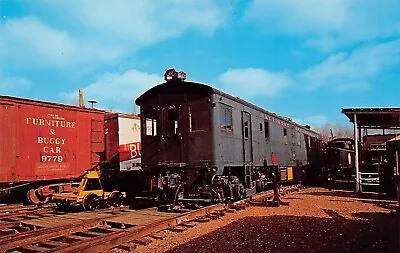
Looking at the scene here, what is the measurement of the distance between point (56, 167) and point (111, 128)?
2855mm

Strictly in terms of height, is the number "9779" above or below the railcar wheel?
above

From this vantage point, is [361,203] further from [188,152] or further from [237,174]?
[188,152]

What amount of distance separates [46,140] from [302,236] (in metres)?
10.7

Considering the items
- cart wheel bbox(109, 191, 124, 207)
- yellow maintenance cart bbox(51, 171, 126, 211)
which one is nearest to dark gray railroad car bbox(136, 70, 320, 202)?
cart wheel bbox(109, 191, 124, 207)

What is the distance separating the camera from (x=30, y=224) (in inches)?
356

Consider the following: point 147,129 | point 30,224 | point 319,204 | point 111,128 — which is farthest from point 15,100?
point 319,204

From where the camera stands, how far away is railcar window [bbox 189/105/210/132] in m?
11.2

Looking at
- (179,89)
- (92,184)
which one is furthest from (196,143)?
(92,184)

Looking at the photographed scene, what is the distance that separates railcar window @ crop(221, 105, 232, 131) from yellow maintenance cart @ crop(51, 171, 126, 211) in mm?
4413

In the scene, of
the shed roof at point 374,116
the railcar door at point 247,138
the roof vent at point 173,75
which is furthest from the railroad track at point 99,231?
the shed roof at point 374,116

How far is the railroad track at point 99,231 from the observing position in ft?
22.0

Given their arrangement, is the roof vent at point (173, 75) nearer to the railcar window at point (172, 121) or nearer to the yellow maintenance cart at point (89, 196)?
the railcar window at point (172, 121)

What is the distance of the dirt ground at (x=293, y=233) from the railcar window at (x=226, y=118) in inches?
104

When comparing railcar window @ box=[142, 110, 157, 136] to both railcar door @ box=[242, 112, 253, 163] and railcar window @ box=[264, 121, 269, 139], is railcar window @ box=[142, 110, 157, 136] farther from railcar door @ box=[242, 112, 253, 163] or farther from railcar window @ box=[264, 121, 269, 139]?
railcar window @ box=[264, 121, 269, 139]
